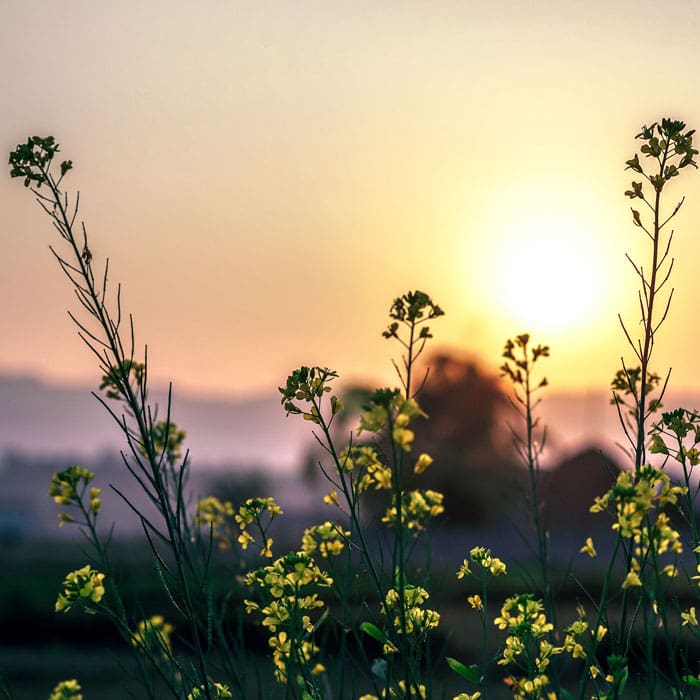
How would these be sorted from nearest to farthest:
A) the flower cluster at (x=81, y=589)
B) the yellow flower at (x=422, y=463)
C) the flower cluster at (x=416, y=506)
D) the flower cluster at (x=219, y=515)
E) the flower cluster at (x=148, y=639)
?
the yellow flower at (x=422, y=463) < the flower cluster at (x=148, y=639) < the flower cluster at (x=416, y=506) < the flower cluster at (x=81, y=589) < the flower cluster at (x=219, y=515)

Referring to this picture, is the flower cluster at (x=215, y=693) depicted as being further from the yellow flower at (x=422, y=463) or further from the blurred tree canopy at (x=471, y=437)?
the blurred tree canopy at (x=471, y=437)

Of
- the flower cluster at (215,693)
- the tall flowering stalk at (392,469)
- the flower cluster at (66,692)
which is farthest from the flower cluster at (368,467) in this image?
the flower cluster at (66,692)

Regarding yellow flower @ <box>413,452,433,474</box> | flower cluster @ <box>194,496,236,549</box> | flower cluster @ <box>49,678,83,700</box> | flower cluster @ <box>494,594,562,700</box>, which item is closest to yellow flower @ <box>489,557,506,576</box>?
flower cluster @ <box>494,594,562,700</box>

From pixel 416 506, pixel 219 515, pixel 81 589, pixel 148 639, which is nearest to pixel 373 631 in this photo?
pixel 416 506

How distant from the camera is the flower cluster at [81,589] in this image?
2.94 meters

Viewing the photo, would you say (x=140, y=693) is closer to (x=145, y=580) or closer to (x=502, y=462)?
(x=145, y=580)

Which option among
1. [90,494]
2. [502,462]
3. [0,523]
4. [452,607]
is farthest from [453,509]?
[90,494]

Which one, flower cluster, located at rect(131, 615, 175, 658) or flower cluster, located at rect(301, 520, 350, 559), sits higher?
flower cluster, located at rect(301, 520, 350, 559)

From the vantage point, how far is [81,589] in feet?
9.75

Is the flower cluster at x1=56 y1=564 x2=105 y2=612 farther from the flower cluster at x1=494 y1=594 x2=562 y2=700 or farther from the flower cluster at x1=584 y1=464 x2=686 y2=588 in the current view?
the flower cluster at x1=584 y1=464 x2=686 y2=588

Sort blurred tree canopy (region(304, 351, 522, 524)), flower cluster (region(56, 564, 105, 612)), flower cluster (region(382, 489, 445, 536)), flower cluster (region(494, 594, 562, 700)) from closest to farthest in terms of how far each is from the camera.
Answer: flower cluster (region(382, 489, 445, 536))
flower cluster (region(494, 594, 562, 700))
flower cluster (region(56, 564, 105, 612))
blurred tree canopy (region(304, 351, 522, 524))

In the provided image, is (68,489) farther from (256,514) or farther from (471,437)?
(471,437)

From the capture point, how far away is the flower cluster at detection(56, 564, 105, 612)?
294 cm

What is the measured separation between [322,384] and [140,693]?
8515mm
